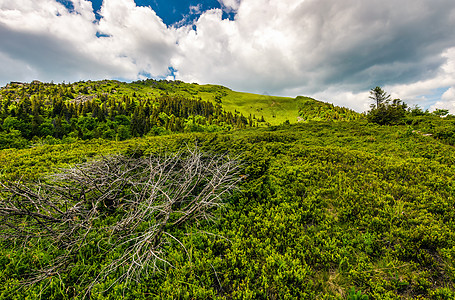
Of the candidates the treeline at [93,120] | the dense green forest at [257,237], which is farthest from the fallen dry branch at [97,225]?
the treeline at [93,120]

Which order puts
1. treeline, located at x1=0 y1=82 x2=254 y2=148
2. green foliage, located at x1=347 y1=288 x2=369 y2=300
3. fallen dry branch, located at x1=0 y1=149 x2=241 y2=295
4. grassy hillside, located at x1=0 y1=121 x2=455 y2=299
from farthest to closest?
treeline, located at x1=0 y1=82 x2=254 y2=148
fallen dry branch, located at x1=0 y1=149 x2=241 y2=295
grassy hillside, located at x1=0 y1=121 x2=455 y2=299
green foliage, located at x1=347 y1=288 x2=369 y2=300

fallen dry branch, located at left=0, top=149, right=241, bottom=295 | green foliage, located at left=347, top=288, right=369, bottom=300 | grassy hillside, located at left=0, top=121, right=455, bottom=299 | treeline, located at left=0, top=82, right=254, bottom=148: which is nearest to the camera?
green foliage, located at left=347, top=288, right=369, bottom=300

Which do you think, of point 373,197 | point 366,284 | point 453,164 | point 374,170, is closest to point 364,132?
point 453,164

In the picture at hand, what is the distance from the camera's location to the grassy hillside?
3.03 m

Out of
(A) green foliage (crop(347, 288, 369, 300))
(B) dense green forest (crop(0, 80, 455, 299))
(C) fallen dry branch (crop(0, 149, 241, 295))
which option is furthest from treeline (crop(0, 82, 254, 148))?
(A) green foliage (crop(347, 288, 369, 300))

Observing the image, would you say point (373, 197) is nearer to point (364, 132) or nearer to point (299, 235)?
point (299, 235)

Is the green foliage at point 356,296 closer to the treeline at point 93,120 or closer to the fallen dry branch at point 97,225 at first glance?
the fallen dry branch at point 97,225

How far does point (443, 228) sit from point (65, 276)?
814cm

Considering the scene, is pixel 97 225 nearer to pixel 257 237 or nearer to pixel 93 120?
pixel 257 237

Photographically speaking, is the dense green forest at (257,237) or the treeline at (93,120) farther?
the treeline at (93,120)

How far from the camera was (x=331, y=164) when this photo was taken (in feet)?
22.1

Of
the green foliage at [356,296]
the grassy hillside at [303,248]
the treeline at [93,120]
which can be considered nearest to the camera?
the green foliage at [356,296]

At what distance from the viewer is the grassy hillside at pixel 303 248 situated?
3.03 meters

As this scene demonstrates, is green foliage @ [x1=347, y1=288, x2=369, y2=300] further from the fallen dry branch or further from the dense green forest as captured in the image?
the fallen dry branch
